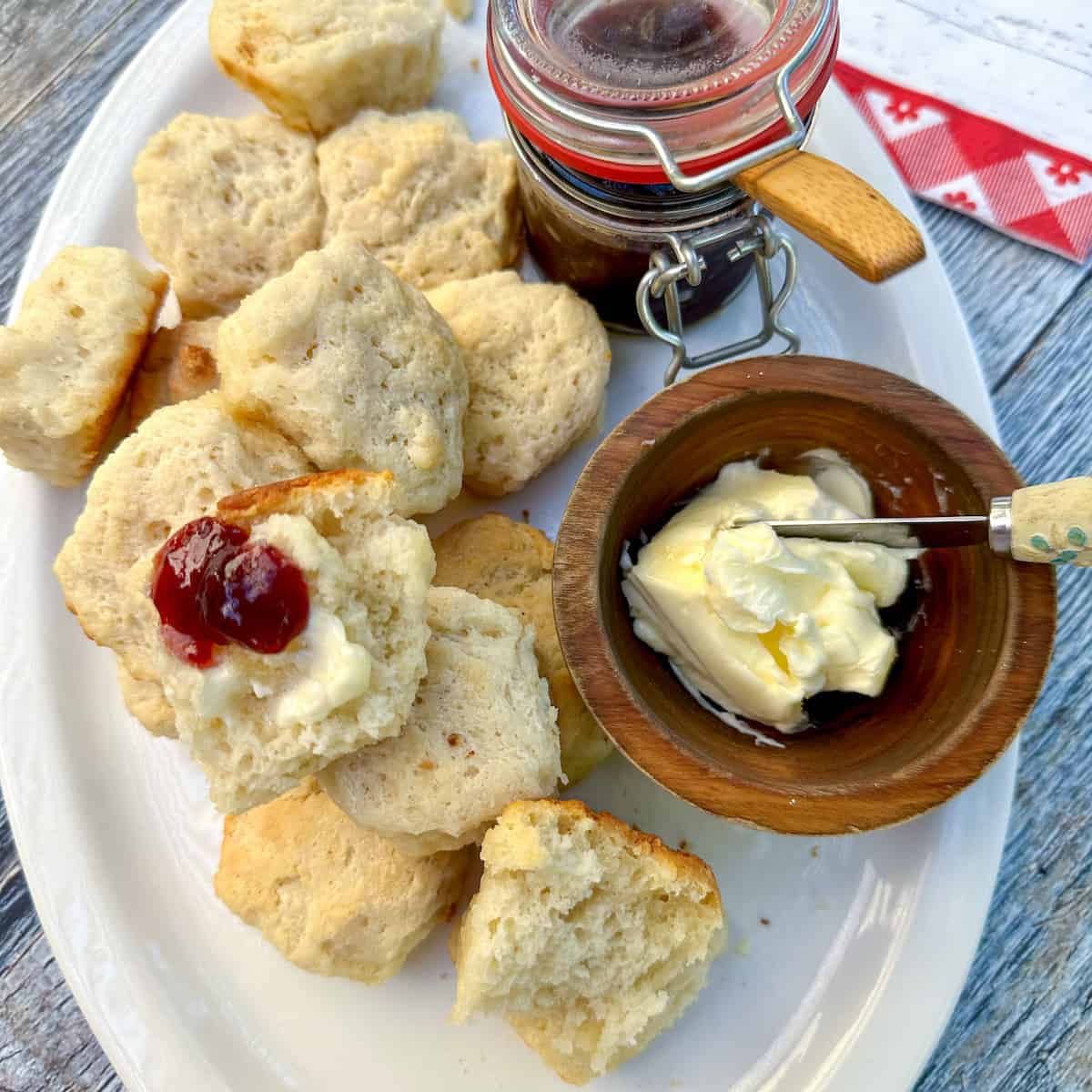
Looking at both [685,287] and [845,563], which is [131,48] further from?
[845,563]

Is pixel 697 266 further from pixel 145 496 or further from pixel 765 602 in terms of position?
pixel 145 496

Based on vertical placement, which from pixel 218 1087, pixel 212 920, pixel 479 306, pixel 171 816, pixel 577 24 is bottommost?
pixel 218 1087

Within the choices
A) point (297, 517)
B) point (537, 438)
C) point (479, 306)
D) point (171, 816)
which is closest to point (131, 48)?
point (479, 306)

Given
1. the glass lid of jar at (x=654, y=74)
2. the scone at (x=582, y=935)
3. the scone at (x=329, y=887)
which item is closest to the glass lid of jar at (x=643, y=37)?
the glass lid of jar at (x=654, y=74)

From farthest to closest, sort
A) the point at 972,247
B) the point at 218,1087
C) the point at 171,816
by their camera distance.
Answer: the point at 972,247, the point at 171,816, the point at 218,1087

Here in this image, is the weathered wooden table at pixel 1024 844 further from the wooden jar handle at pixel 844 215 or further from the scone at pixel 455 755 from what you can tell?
the scone at pixel 455 755

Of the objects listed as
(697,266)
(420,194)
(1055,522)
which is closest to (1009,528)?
(1055,522)
